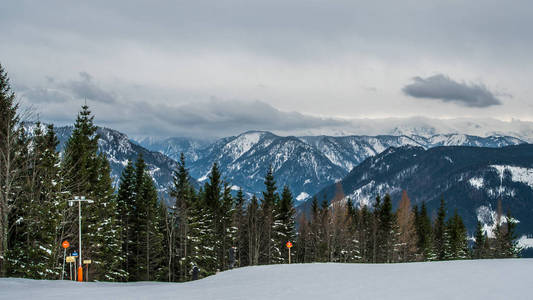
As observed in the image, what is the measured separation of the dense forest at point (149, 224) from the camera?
32.2 meters

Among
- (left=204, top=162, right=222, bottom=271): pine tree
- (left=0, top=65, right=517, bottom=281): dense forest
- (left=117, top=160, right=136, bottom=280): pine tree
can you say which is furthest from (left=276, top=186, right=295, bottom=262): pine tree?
(left=117, top=160, right=136, bottom=280): pine tree

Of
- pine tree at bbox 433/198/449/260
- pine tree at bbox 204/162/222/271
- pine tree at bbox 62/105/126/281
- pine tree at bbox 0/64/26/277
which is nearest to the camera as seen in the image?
pine tree at bbox 0/64/26/277

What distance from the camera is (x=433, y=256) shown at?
78625 mm

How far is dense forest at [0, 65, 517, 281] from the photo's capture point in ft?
105

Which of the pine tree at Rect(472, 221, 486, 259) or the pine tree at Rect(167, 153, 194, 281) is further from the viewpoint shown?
the pine tree at Rect(472, 221, 486, 259)

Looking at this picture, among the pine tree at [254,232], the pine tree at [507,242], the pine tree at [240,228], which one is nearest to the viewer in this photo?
the pine tree at [254,232]

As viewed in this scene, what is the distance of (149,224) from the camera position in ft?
162

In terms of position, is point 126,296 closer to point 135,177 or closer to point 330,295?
point 330,295

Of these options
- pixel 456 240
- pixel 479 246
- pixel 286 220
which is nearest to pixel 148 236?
pixel 286 220

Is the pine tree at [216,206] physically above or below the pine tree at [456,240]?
above

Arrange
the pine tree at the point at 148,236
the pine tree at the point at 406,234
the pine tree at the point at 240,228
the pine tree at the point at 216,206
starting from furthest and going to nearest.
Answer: the pine tree at the point at 406,234 < the pine tree at the point at 240,228 < the pine tree at the point at 216,206 < the pine tree at the point at 148,236

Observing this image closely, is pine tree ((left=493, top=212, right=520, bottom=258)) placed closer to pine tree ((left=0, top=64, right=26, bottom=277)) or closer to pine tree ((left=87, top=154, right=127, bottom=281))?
pine tree ((left=87, top=154, right=127, bottom=281))

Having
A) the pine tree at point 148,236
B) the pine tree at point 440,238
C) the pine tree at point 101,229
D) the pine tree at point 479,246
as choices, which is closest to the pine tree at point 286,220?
the pine tree at point 148,236

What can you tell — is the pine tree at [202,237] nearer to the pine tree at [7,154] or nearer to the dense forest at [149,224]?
the dense forest at [149,224]
